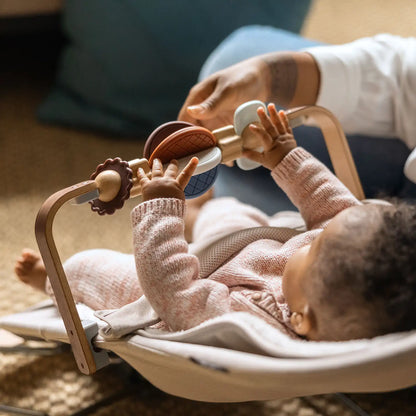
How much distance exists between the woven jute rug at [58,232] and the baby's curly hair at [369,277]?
0.39m

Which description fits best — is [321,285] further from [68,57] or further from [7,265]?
[68,57]

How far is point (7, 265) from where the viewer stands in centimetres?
109

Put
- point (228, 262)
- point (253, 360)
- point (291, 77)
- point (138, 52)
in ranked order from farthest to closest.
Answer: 1. point (138, 52)
2. point (291, 77)
3. point (228, 262)
4. point (253, 360)

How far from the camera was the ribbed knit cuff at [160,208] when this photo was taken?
0.60 metres

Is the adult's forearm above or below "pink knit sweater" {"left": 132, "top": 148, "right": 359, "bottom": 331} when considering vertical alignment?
above

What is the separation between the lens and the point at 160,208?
0.60 metres

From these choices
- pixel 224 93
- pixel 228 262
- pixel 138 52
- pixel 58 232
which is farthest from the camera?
pixel 138 52

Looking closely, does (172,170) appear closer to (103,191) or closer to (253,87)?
(103,191)

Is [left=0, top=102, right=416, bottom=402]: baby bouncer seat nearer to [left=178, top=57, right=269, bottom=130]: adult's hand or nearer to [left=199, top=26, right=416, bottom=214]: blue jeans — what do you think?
[left=178, top=57, right=269, bottom=130]: adult's hand

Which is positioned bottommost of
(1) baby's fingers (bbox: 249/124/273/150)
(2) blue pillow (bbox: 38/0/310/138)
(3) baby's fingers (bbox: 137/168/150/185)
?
(2) blue pillow (bbox: 38/0/310/138)

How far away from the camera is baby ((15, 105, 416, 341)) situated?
52 centimetres

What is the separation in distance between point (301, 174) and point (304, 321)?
22cm

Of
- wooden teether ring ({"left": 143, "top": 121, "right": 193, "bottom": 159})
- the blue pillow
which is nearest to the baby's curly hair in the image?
wooden teether ring ({"left": 143, "top": 121, "right": 193, "bottom": 159})

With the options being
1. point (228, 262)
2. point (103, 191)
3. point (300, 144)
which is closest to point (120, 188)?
point (103, 191)
